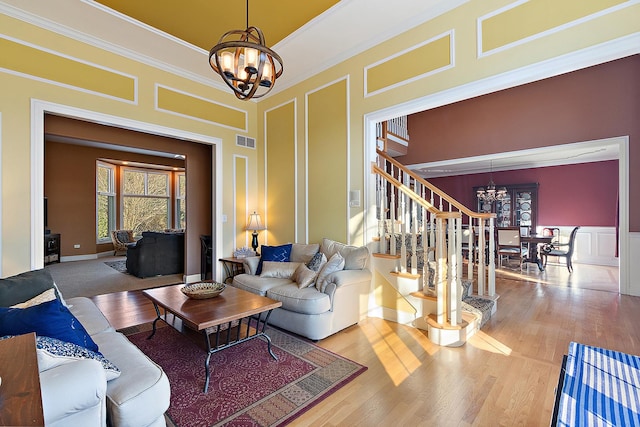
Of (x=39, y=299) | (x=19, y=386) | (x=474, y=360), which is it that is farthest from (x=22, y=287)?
(x=474, y=360)

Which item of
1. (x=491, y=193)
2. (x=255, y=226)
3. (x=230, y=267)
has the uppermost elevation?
(x=491, y=193)

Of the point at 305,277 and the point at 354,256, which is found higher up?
the point at 354,256

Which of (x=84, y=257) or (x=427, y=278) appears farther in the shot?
(x=84, y=257)

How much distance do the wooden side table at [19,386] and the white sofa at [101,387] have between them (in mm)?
180

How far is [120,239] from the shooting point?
886 centimetres

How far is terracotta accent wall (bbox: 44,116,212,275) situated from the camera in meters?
5.37

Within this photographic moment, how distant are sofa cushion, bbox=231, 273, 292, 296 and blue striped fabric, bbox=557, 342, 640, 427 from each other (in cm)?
262

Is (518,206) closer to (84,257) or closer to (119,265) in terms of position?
(119,265)

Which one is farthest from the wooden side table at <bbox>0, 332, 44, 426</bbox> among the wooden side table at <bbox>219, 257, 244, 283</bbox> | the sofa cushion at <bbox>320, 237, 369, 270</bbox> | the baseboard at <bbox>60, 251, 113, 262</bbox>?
the baseboard at <bbox>60, 251, 113, 262</bbox>

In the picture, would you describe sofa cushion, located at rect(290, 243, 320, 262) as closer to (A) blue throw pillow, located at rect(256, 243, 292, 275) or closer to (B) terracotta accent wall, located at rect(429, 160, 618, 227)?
(A) blue throw pillow, located at rect(256, 243, 292, 275)

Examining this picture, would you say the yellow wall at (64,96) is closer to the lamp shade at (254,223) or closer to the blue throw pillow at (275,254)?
the lamp shade at (254,223)

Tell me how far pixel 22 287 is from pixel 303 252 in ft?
8.87

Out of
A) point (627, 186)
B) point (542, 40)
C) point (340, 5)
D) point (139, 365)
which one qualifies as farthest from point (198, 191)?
point (627, 186)

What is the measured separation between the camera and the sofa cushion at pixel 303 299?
291cm
